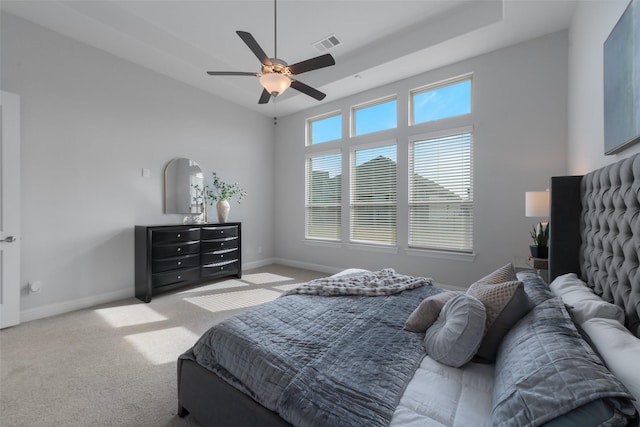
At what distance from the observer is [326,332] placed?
1.49 metres

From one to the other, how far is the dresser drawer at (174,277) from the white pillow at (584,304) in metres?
4.09

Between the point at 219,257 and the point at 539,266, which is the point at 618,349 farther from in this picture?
the point at 219,257

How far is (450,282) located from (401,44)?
3256 mm

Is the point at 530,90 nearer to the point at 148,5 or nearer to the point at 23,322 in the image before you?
the point at 148,5

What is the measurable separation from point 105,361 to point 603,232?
11.8ft

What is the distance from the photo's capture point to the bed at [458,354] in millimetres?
818

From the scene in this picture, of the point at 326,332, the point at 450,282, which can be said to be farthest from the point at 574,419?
the point at 450,282

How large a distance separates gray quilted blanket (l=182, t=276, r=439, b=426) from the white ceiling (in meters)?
3.14

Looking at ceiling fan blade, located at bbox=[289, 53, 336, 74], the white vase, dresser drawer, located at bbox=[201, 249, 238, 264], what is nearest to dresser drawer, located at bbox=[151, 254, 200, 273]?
dresser drawer, located at bbox=[201, 249, 238, 264]

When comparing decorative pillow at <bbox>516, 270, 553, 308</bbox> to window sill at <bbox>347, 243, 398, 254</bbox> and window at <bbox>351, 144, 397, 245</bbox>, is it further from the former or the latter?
window at <bbox>351, 144, 397, 245</bbox>

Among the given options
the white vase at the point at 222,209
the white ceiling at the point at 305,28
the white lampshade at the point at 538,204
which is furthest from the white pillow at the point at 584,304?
the white vase at the point at 222,209

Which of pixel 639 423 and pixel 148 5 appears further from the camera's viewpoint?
pixel 148 5

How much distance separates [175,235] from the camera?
12.3 feet

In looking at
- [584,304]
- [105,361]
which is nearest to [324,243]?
[105,361]
